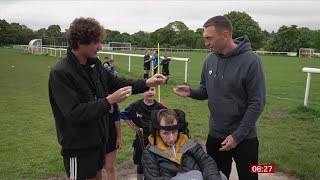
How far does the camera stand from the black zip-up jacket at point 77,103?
110 inches

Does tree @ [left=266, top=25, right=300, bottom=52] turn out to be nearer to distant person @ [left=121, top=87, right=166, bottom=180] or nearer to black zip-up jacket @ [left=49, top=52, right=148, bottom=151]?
distant person @ [left=121, top=87, right=166, bottom=180]

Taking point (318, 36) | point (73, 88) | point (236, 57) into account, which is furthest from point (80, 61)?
point (318, 36)

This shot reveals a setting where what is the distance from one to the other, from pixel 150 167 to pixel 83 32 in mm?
1443

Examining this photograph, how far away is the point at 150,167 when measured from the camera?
3525 millimetres

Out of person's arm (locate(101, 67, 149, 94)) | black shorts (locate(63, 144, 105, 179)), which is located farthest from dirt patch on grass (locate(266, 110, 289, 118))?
black shorts (locate(63, 144, 105, 179))

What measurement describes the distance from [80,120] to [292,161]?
427 centimetres

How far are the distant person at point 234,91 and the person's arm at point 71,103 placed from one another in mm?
1283

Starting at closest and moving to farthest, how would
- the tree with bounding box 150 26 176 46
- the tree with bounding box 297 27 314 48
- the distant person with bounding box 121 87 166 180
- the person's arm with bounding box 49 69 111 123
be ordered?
1. the person's arm with bounding box 49 69 111 123
2. the distant person with bounding box 121 87 166 180
3. the tree with bounding box 297 27 314 48
4. the tree with bounding box 150 26 176 46

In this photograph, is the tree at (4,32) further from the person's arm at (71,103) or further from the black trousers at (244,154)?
the person's arm at (71,103)

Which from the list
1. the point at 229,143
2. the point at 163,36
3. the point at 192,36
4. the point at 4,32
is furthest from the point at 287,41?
the point at 229,143

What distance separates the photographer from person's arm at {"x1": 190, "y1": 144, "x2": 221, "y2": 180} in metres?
3.48

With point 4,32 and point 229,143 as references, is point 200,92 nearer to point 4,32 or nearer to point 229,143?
point 229,143

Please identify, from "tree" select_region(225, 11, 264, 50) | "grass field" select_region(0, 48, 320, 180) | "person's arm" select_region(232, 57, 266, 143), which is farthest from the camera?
"tree" select_region(225, 11, 264, 50)

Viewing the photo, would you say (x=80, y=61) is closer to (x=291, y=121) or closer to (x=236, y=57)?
(x=236, y=57)
